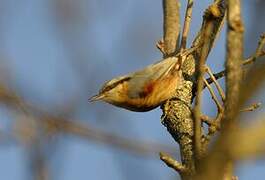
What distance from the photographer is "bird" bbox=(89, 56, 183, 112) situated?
4051 mm

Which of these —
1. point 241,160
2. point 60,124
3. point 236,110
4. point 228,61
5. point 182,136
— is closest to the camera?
point 236,110

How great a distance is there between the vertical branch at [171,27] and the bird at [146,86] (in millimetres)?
87

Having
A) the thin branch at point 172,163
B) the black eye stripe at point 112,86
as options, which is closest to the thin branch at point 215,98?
the thin branch at point 172,163

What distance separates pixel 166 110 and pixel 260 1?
8.08 ft

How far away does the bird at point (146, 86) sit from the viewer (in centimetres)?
405

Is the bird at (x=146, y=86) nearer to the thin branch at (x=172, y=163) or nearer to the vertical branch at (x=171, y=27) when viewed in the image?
the vertical branch at (x=171, y=27)

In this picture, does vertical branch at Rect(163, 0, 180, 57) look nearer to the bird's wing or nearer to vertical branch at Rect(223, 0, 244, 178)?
the bird's wing

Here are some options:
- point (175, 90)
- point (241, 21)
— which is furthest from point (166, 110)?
point (241, 21)

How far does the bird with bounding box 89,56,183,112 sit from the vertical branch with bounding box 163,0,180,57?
0.29 feet

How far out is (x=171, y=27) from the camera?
13.7ft

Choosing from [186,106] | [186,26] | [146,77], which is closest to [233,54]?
[186,106]

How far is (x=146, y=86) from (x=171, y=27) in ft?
1.91

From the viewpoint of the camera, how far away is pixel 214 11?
10.2 feet

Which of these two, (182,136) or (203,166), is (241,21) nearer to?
(203,166)
